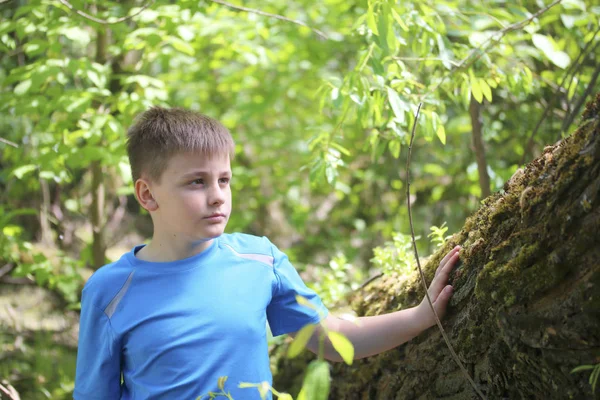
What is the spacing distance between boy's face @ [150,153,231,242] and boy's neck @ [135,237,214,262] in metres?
0.03

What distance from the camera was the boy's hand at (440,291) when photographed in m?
1.74

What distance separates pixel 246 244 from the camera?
78.2 inches

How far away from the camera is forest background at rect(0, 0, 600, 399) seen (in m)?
2.49

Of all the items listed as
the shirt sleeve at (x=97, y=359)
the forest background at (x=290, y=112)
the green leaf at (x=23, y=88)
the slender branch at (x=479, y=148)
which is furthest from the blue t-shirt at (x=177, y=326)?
the green leaf at (x=23, y=88)

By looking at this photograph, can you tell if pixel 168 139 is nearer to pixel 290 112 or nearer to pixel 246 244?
pixel 246 244

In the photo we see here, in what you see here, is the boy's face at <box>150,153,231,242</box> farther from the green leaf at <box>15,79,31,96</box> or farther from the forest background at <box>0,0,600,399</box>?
the green leaf at <box>15,79,31,96</box>

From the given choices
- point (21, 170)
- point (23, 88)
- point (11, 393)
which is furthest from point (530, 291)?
point (21, 170)

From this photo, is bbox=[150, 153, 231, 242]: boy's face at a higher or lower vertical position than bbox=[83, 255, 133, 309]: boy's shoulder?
higher

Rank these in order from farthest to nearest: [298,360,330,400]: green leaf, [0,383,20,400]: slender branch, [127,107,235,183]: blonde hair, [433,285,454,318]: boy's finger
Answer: [0,383,20,400]: slender branch
[127,107,235,183]: blonde hair
[433,285,454,318]: boy's finger
[298,360,330,400]: green leaf

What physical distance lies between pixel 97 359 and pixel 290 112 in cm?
466

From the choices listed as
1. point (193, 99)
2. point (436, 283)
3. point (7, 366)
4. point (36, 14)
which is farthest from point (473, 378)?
point (193, 99)

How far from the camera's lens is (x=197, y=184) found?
1.83m

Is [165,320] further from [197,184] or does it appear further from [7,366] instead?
[7,366]

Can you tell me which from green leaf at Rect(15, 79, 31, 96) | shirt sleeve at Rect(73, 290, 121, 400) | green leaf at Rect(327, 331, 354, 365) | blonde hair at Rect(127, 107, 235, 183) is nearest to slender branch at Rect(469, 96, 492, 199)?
blonde hair at Rect(127, 107, 235, 183)
